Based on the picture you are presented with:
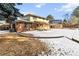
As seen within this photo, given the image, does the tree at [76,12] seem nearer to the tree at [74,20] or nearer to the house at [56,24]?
the tree at [74,20]

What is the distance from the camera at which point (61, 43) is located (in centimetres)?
180

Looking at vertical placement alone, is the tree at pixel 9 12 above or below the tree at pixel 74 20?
above

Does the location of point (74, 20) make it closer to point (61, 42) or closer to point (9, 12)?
point (61, 42)

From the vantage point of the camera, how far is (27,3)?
181 cm

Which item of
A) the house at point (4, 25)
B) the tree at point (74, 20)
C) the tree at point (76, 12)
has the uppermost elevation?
the tree at point (76, 12)

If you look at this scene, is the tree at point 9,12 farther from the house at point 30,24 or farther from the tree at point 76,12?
the tree at point 76,12

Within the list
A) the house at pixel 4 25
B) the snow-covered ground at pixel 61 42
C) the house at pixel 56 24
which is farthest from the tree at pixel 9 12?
the house at pixel 56 24

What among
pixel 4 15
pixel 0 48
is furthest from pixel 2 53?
pixel 4 15

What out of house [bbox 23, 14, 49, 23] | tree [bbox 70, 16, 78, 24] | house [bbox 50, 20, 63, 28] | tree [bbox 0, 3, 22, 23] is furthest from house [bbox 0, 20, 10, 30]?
tree [bbox 70, 16, 78, 24]

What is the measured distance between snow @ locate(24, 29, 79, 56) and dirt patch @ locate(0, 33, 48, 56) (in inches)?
2.5

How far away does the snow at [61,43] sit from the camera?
1.77 metres

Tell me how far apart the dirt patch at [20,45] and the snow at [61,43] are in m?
0.06

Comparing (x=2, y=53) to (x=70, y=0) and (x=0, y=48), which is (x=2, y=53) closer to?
(x=0, y=48)

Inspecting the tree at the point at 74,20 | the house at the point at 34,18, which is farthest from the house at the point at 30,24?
the tree at the point at 74,20
